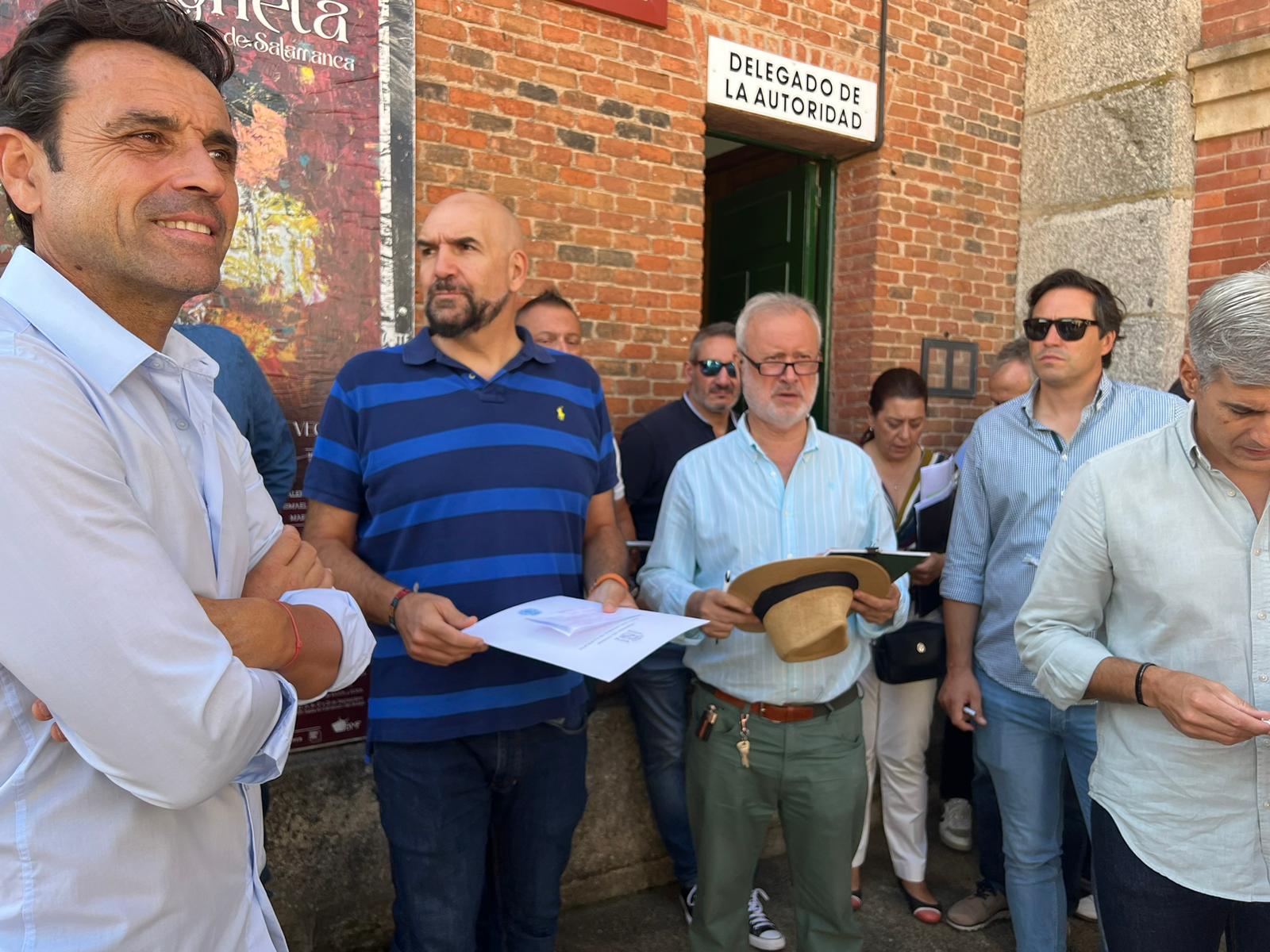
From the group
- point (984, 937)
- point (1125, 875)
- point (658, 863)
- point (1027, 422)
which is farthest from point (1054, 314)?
point (658, 863)

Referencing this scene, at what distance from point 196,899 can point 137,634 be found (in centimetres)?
42

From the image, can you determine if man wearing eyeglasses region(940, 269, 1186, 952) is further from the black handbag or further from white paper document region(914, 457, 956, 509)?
white paper document region(914, 457, 956, 509)

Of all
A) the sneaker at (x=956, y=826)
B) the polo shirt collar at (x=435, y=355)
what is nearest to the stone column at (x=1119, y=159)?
the sneaker at (x=956, y=826)

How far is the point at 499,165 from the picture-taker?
13.0 ft

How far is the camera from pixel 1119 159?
5.46 meters

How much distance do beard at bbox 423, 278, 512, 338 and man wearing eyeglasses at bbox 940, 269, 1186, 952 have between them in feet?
5.80

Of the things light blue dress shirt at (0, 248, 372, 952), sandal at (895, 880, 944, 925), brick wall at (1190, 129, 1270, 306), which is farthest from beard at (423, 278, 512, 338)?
brick wall at (1190, 129, 1270, 306)

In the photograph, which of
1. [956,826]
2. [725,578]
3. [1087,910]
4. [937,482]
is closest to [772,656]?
[725,578]

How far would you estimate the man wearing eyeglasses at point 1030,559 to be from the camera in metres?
2.69

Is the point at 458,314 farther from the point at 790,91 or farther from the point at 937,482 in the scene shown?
the point at 790,91

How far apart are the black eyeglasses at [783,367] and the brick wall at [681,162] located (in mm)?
1790

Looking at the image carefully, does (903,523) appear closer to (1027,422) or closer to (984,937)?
(1027,422)

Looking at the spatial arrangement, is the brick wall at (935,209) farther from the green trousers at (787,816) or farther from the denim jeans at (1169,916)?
the denim jeans at (1169,916)

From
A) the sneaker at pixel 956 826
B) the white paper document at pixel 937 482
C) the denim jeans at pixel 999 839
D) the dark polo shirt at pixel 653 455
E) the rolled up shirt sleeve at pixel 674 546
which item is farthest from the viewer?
the sneaker at pixel 956 826
